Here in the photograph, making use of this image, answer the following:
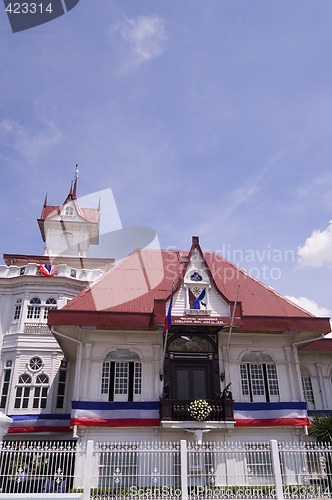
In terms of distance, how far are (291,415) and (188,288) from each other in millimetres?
7518

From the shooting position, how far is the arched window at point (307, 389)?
78.3 feet

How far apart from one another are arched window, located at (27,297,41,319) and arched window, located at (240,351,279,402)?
14370 millimetres

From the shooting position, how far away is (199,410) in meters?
18.3

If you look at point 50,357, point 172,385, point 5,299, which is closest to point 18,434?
point 50,357

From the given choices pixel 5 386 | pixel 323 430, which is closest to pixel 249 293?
pixel 323 430

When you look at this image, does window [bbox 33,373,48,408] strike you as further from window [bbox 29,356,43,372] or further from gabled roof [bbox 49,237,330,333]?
gabled roof [bbox 49,237,330,333]

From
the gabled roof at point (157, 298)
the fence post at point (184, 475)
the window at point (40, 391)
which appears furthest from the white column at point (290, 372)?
the window at point (40, 391)

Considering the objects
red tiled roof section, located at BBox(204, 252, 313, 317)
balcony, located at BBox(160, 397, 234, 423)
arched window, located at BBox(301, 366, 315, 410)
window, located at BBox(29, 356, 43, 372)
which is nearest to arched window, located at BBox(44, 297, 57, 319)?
window, located at BBox(29, 356, 43, 372)

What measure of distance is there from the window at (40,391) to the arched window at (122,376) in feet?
26.7

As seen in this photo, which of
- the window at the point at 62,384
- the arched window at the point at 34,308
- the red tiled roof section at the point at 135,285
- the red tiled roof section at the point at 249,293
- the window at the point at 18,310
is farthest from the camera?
the window at the point at 18,310

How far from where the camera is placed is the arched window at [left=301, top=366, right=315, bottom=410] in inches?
939

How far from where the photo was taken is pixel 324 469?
1444cm

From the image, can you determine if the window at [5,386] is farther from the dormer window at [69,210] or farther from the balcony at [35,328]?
the dormer window at [69,210]

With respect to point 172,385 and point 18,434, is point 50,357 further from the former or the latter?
point 172,385
